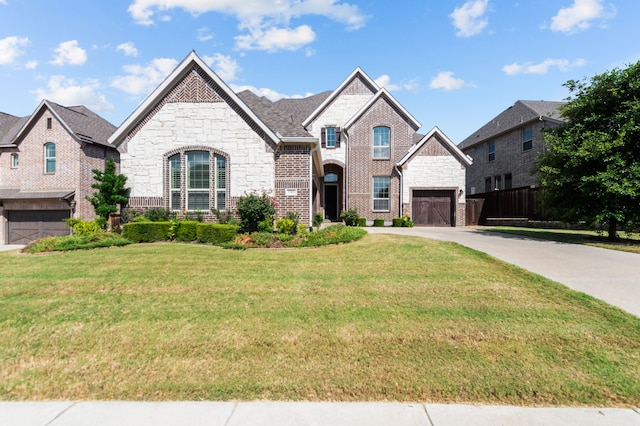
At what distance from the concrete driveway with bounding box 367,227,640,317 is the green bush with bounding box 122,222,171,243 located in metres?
11.6

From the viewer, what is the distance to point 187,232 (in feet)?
39.7

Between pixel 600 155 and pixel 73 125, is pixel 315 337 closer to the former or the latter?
pixel 600 155

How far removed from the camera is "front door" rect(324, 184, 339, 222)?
24.8 meters

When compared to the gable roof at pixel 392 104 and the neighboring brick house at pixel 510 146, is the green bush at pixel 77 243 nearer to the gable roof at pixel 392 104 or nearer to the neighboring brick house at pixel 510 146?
the gable roof at pixel 392 104

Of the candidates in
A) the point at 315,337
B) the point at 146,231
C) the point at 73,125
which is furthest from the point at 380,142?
the point at 73,125

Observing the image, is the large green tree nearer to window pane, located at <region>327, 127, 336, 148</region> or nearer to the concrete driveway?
the concrete driveway

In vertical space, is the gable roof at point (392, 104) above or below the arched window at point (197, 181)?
above

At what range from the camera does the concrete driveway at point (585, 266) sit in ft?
18.7

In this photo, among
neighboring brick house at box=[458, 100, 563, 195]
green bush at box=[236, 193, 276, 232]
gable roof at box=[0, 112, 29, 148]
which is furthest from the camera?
neighboring brick house at box=[458, 100, 563, 195]

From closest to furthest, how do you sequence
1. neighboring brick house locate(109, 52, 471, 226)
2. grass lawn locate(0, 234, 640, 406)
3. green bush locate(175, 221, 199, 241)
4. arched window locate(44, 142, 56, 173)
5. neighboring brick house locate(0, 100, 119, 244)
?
grass lawn locate(0, 234, 640, 406) → green bush locate(175, 221, 199, 241) → neighboring brick house locate(109, 52, 471, 226) → neighboring brick house locate(0, 100, 119, 244) → arched window locate(44, 142, 56, 173)

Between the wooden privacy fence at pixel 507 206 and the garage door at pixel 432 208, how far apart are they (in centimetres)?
394

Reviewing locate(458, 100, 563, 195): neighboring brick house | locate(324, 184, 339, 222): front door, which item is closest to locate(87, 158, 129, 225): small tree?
locate(324, 184, 339, 222): front door

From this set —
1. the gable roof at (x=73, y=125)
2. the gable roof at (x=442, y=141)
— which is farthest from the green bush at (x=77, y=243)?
the gable roof at (x=442, y=141)

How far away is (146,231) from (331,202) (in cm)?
1521
